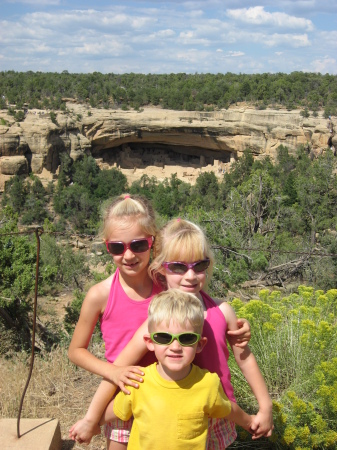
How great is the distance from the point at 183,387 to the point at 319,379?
0.91 metres

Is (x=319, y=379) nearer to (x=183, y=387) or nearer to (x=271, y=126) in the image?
(x=183, y=387)

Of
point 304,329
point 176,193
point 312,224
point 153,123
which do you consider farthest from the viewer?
point 153,123

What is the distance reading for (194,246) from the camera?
179 cm

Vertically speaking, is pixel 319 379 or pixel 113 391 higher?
pixel 113 391

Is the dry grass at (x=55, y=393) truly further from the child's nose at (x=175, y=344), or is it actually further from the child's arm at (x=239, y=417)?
the child's nose at (x=175, y=344)

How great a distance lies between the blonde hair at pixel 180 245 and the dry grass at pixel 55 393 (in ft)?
4.56

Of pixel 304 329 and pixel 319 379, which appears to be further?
pixel 304 329

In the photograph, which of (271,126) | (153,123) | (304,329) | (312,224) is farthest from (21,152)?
(304,329)

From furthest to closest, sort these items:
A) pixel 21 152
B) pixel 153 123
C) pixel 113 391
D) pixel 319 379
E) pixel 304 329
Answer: pixel 153 123 → pixel 21 152 → pixel 304 329 → pixel 319 379 → pixel 113 391

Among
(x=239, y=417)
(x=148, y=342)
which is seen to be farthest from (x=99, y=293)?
(x=239, y=417)

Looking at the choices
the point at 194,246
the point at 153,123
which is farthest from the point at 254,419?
the point at 153,123

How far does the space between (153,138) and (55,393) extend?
26.4m

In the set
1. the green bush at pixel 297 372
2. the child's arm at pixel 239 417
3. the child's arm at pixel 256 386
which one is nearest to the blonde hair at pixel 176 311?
the child's arm at pixel 256 386

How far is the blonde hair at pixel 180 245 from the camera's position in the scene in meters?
1.79
